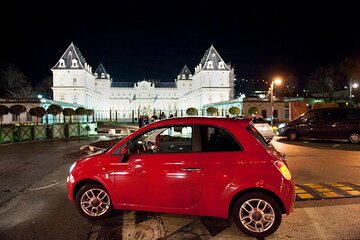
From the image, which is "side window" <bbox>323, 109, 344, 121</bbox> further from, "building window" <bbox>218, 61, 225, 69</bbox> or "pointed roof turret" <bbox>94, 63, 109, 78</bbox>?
"pointed roof turret" <bbox>94, 63, 109, 78</bbox>

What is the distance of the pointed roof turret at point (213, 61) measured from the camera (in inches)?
3533

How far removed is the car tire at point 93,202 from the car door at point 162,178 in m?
0.39

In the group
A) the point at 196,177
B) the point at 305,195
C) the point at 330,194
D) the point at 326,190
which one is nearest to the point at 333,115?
the point at 326,190

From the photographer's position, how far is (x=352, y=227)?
475 centimetres

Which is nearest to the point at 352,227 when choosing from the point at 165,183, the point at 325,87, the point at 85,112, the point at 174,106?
the point at 165,183

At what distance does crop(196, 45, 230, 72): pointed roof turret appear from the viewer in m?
89.8

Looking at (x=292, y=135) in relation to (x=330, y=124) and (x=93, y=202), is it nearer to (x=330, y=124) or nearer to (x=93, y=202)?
(x=330, y=124)

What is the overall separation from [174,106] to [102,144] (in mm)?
99281

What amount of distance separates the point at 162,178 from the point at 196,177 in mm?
551

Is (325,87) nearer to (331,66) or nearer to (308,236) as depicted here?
(331,66)

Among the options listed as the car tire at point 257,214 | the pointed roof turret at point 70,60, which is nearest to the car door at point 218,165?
the car tire at point 257,214

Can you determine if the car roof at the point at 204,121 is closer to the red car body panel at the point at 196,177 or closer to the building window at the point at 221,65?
the red car body panel at the point at 196,177

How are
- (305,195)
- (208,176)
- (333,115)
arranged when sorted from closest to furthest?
(208,176) → (305,195) → (333,115)

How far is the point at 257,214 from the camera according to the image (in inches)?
174
